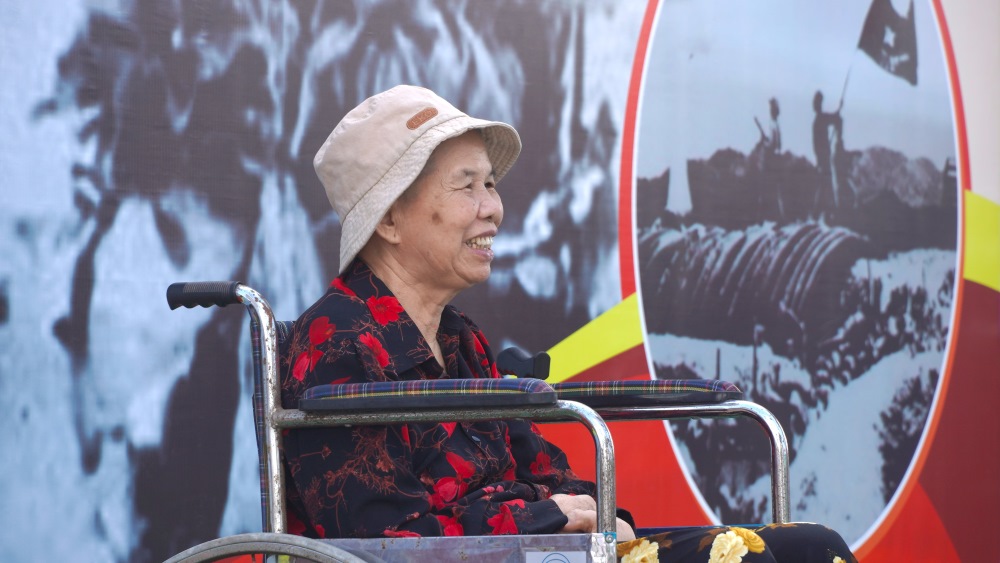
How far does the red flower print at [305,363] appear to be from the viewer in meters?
1.62

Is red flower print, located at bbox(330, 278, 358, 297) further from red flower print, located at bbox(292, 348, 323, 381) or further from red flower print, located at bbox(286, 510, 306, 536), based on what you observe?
red flower print, located at bbox(286, 510, 306, 536)

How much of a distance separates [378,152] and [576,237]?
123 cm

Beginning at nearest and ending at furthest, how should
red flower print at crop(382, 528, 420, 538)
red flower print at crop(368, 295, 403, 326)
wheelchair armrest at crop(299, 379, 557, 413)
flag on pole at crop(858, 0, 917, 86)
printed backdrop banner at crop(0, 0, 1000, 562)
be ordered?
wheelchair armrest at crop(299, 379, 557, 413) → red flower print at crop(382, 528, 420, 538) → red flower print at crop(368, 295, 403, 326) → printed backdrop banner at crop(0, 0, 1000, 562) → flag on pole at crop(858, 0, 917, 86)

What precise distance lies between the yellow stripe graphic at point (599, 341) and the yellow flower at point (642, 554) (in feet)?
3.96

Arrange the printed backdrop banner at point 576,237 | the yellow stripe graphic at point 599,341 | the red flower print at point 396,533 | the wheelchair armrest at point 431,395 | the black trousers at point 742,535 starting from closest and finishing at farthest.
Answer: the wheelchair armrest at point 431,395
the red flower print at point 396,533
the black trousers at point 742,535
the printed backdrop banner at point 576,237
the yellow stripe graphic at point 599,341

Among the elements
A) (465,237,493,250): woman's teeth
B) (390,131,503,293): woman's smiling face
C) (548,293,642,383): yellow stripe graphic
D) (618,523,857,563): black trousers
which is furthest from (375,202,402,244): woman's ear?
(548,293,642,383): yellow stripe graphic

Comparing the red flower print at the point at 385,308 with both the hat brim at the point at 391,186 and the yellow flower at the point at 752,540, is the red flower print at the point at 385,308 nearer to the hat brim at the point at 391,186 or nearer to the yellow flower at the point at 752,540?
the hat brim at the point at 391,186

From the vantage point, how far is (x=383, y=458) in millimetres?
1562

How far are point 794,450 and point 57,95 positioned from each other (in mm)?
2115

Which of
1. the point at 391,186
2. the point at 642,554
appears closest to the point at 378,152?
the point at 391,186

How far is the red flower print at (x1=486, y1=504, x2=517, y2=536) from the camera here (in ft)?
5.21

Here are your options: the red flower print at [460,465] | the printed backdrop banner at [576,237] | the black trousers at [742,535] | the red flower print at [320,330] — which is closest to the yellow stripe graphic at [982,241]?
the printed backdrop banner at [576,237]

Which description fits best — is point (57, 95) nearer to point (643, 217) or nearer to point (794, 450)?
point (643, 217)

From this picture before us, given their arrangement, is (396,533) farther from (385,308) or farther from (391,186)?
(391,186)
